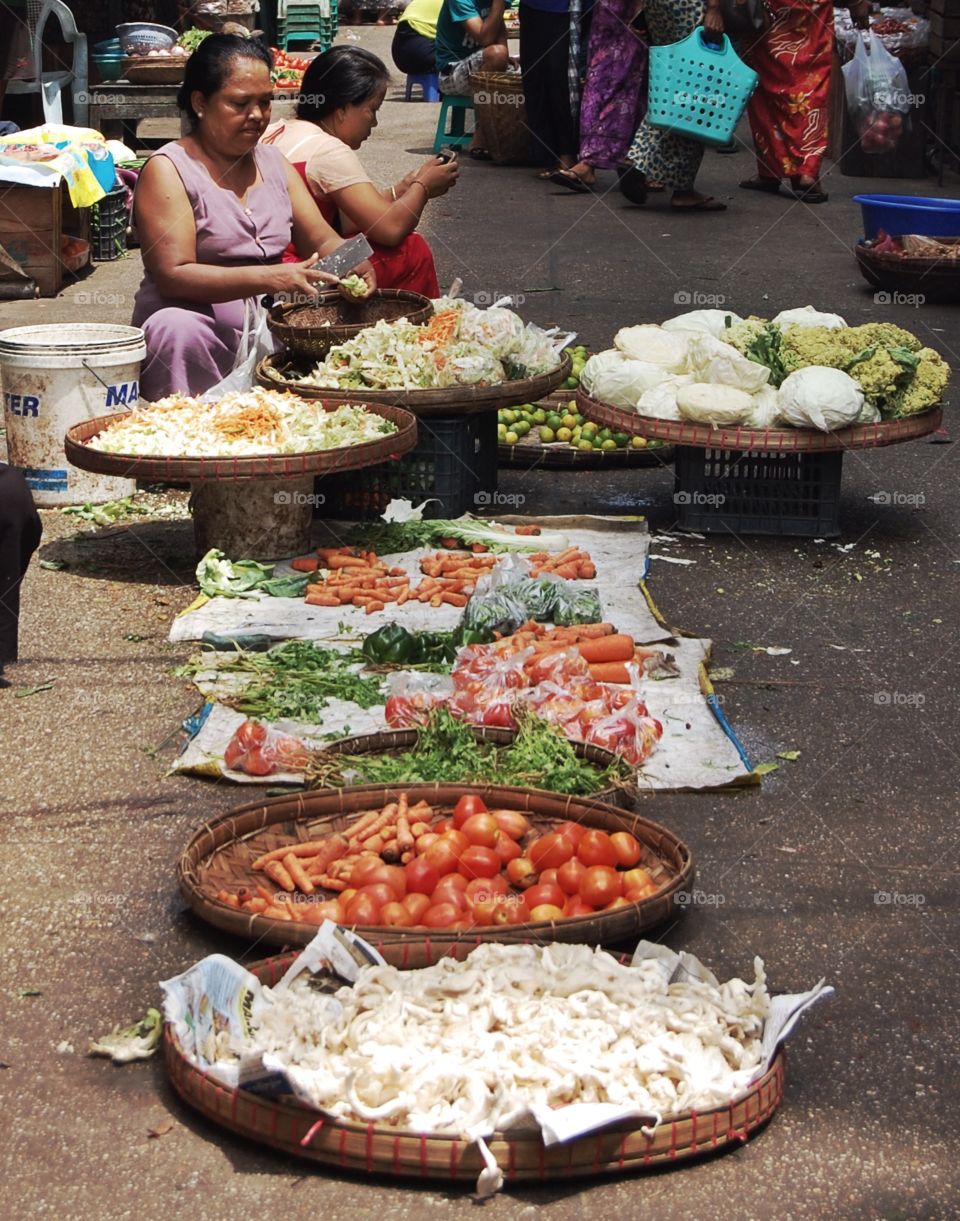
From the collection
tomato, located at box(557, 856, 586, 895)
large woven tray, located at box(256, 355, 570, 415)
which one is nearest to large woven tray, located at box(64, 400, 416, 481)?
large woven tray, located at box(256, 355, 570, 415)

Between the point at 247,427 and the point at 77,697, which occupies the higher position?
the point at 247,427

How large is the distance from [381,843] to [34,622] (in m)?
1.96

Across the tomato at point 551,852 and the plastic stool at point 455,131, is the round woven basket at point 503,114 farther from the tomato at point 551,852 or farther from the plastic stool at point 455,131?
Answer: the tomato at point 551,852

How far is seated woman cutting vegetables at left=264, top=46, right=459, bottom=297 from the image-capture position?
638 cm

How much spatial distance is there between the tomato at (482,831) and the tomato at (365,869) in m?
0.19

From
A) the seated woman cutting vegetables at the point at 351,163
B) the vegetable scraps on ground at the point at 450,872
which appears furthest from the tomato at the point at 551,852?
the seated woman cutting vegetables at the point at 351,163

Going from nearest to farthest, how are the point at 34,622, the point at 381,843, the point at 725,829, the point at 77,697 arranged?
1. the point at 381,843
2. the point at 725,829
3. the point at 77,697
4. the point at 34,622

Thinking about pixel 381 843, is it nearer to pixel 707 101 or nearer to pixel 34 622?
pixel 34 622

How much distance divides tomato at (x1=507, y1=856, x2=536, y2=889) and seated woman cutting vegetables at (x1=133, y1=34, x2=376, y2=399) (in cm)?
305

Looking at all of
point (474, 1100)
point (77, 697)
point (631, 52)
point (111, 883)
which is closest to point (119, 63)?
point (631, 52)

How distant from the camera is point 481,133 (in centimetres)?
1369

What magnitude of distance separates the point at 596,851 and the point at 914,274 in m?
6.36

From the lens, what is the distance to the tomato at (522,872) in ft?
10.5

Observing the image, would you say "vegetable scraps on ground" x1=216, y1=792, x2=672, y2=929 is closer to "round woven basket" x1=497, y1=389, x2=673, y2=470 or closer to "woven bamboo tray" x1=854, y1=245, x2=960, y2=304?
"round woven basket" x1=497, y1=389, x2=673, y2=470
